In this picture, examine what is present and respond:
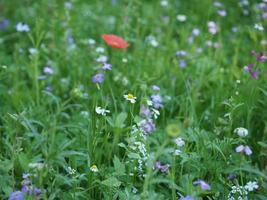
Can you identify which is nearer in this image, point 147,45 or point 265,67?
point 265,67

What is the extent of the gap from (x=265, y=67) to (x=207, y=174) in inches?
31.4

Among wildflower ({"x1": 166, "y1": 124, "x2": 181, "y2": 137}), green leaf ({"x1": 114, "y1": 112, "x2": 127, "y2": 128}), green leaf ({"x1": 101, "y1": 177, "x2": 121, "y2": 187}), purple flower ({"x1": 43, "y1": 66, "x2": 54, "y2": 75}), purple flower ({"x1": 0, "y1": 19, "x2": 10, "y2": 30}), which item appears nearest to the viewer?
wildflower ({"x1": 166, "y1": 124, "x2": 181, "y2": 137})

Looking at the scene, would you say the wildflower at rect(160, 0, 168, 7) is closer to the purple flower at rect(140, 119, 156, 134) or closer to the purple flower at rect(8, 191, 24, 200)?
the purple flower at rect(140, 119, 156, 134)

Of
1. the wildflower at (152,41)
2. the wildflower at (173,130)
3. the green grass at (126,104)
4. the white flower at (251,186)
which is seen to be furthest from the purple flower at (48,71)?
the wildflower at (173,130)

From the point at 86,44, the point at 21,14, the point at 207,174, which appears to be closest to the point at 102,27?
the point at 86,44

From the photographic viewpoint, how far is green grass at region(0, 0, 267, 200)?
2004 millimetres

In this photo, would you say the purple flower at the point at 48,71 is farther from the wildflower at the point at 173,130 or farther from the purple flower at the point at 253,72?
the wildflower at the point at 173,130

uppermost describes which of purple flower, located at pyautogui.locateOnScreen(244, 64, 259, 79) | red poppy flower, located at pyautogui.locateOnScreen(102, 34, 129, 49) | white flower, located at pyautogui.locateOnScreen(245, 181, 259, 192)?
red poppy flower, located at pyautogui.locateOnScreen(102, 34, 129, 49)

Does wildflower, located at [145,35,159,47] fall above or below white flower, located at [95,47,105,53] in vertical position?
above

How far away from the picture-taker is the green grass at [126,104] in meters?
2.00

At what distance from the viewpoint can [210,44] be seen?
3.32 m

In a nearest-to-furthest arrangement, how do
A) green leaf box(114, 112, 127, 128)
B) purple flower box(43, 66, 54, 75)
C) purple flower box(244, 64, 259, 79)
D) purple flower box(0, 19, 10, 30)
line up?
green leaf box(114, 112, 127, 128), purple flower box(244, 64, 259, 79), purple flower box(43, 66, 54, 75), purple flower box(0, 19, 10, 30)

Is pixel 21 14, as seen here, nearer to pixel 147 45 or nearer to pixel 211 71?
pixel 147 45

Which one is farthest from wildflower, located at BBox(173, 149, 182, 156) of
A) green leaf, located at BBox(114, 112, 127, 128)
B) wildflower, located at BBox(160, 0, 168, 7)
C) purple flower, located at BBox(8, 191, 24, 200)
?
wildflower, located at BBox(160, 0, 168, 7)
